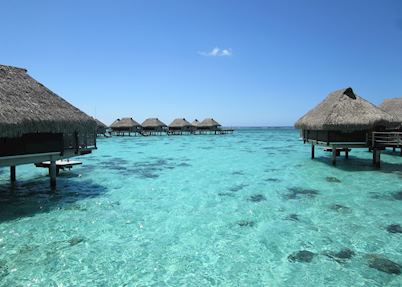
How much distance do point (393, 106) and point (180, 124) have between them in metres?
40.6

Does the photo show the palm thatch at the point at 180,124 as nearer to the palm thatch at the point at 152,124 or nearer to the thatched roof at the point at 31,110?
the palm thatch at the point at 152,124

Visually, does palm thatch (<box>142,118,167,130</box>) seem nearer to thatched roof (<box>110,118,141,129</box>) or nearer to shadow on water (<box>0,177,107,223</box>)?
thatched roof (<box>110,118,141,129</box>)

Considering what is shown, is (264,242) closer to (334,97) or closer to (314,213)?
(314,213)

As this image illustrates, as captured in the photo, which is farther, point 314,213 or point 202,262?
point 314,213

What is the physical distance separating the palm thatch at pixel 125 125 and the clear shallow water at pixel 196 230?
4267 centimetres

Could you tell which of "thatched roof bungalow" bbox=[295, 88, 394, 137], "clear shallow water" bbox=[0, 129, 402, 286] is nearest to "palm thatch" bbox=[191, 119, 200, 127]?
"thatched roof bungalow" bbox=[295, 88, 394, 137]

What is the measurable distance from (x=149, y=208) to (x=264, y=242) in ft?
14.2

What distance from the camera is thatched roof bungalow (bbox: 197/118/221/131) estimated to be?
63656 mm

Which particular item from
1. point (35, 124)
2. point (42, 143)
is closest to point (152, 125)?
point (42, 143)

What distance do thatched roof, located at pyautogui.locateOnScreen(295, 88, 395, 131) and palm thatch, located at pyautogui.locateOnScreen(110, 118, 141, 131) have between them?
42.5 meters

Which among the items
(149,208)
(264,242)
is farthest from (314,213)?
(149,208)

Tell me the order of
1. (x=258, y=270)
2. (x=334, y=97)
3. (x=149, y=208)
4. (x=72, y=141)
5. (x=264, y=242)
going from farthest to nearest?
1. (x=334, y=97)
2. (x=72, y=141)
3. (x=149, y=208)
4. (x=264, y=242)
5. (x=258, y=270)

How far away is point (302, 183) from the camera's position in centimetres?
1420

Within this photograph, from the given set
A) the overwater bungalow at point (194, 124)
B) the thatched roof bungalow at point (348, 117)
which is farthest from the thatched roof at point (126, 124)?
the thatched roof bungalow at point (348, 117)
